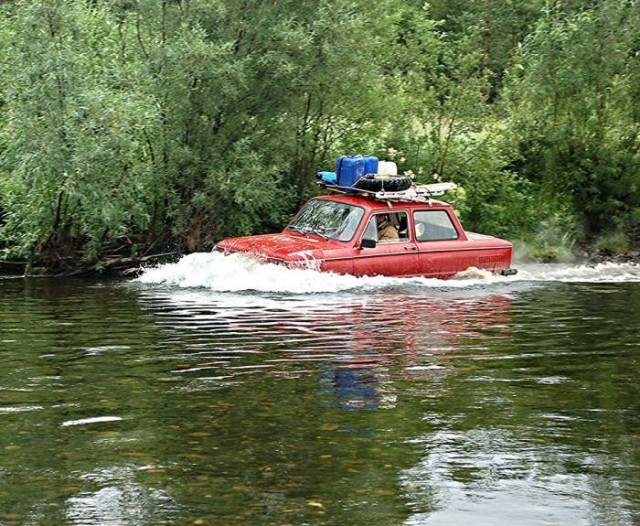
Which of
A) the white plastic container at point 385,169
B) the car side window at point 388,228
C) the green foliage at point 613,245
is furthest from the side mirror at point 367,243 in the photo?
the green foliage at point 613,245

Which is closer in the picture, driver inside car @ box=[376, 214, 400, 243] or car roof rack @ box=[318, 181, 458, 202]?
driver inside car @ box=[376, 214, 400, 243]

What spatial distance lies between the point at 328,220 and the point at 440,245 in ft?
5.68

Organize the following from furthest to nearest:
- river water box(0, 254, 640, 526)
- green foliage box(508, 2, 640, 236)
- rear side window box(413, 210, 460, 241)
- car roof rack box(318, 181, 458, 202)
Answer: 1. green foliage box(508, 2, 640, 236)
2. rear side window box(413, 210, 460, 241)
3. car roof rack box(318, 181, 458, 202)
4. river water box(0, 254, 640, 526)

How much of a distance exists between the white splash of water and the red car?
0.41 ft

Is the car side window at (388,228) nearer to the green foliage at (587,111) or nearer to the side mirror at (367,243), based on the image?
the side mirror at (367,243)

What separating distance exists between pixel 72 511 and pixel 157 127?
13.4 meters

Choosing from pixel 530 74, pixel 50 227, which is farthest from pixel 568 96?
pixel 50 227

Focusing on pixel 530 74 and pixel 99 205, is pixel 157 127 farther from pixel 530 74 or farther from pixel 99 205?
pixel 530 74

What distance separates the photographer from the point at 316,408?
9.48 metres

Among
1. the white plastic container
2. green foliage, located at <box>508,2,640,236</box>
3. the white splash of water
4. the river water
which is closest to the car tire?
the white plastic container

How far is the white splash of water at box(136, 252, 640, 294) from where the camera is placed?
16.7 m

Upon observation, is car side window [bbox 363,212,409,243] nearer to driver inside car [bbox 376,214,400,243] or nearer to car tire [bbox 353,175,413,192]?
driver inside car [bbox 376,214,400,243]

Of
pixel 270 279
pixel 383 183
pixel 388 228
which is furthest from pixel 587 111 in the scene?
pixel 270 279

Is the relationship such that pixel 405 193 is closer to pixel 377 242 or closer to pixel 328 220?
pixel 377 242
